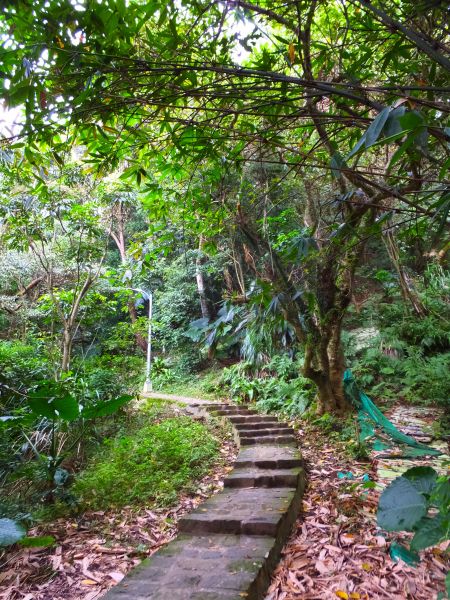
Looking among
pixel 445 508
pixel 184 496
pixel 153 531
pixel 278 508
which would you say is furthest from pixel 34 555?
pixel 445 508

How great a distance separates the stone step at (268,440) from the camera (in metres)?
4.91

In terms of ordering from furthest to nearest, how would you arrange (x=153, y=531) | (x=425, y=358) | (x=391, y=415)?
(x=425, y=358)
(x=391, y=415)
(x=153, y=531)

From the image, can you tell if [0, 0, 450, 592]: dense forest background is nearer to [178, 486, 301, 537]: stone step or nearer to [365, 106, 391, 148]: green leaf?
[365, 106, 391, 148]: green leaf

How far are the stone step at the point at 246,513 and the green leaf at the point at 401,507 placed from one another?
1.32m

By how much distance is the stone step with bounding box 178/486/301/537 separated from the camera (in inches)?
103

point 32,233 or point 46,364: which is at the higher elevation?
point 32,233

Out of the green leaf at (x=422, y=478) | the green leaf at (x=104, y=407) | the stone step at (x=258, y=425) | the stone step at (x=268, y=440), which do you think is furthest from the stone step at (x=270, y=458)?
the green leaf at (x=422, y=478)

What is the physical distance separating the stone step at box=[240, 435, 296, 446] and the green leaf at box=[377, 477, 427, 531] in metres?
3.49

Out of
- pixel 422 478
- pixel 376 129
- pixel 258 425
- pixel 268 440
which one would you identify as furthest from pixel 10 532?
pixel 258 425

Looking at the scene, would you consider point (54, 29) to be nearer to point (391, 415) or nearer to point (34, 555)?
point (34, 555)

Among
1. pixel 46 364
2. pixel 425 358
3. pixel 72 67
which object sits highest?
pixel 72 67

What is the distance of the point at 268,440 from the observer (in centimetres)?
501

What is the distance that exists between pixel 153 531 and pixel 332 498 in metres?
1.52

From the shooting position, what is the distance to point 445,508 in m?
1.35
